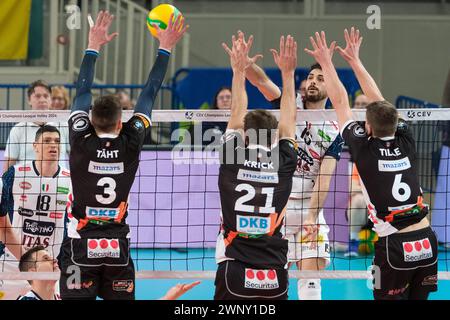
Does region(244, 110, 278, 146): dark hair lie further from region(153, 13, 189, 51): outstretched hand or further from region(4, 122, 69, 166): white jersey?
region(4, 122, 69, 166): white jersey

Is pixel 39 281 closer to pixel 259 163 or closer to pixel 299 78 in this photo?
pixel 259 163

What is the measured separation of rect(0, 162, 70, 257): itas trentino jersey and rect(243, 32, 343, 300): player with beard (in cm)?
223

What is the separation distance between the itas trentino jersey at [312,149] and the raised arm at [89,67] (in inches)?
82.7

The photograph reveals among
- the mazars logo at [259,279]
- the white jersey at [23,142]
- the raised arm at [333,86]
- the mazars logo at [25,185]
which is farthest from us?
the white jersey at [23,142]

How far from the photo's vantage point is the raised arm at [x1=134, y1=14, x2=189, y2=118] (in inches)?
281

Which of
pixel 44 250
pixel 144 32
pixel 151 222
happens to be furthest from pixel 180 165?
pixel 144 32

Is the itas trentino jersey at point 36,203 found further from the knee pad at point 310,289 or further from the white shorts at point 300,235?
the knee pad at point 310,289

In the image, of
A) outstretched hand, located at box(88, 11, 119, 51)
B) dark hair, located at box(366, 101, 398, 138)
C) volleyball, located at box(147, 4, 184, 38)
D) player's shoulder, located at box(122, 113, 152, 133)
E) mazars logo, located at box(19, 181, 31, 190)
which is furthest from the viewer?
mazars logo, located at box(19, 181, 31, 190)

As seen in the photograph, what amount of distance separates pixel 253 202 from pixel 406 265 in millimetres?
1273

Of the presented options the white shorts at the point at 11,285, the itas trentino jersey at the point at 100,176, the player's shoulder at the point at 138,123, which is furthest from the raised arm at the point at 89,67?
the white shorts at the point at 11,285

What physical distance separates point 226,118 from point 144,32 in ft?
32.4

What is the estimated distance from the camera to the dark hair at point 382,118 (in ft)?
22.4

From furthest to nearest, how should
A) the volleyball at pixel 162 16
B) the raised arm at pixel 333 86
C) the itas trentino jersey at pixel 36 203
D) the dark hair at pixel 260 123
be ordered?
the itas trentino jersey at pixel 36 203, the volleyball at pixel 162 16, the raised arm at pixel 333 86, the dark hair at pixel 260 123

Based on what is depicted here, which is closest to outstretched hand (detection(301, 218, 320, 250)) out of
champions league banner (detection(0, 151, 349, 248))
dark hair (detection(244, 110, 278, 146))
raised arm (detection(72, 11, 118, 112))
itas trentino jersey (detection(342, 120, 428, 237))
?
itas trentino jersey (detection(342, 120, 428, 237))
